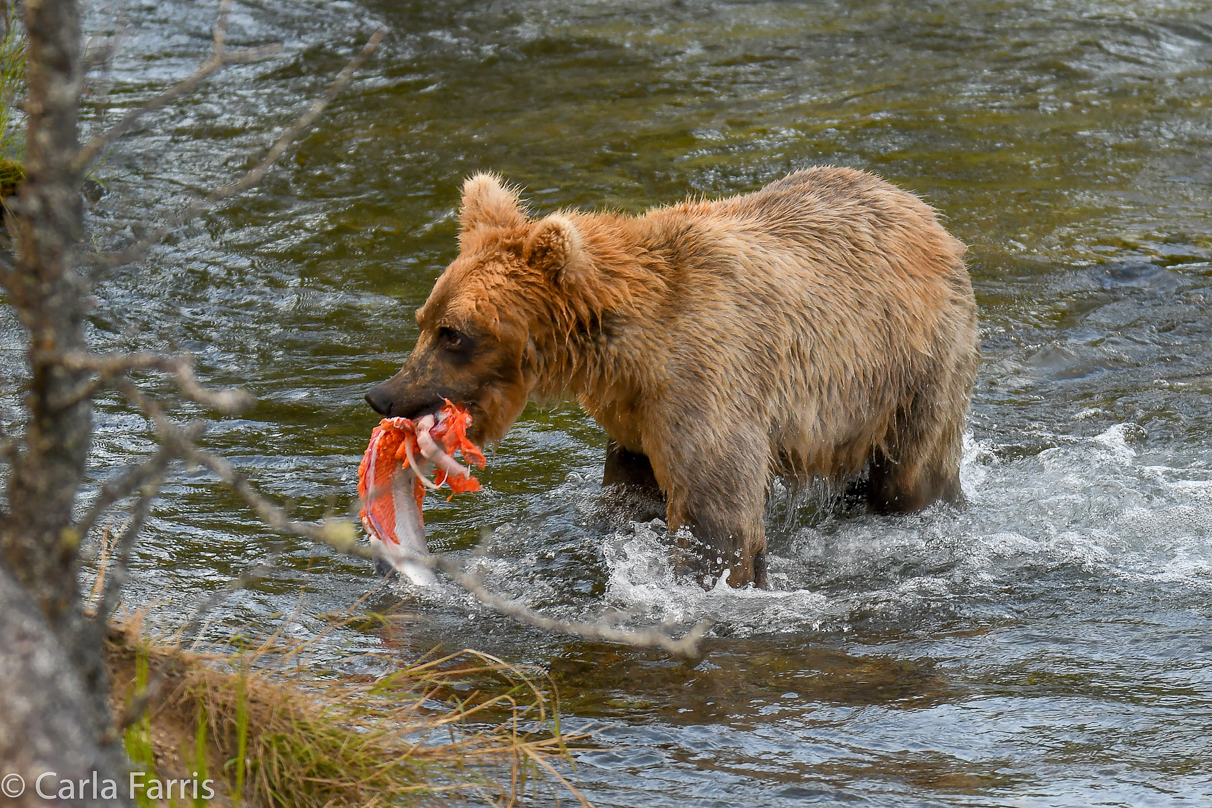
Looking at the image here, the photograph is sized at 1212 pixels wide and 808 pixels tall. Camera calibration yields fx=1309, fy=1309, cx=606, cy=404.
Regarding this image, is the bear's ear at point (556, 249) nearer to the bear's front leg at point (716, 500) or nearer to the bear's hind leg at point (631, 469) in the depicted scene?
the bear's front leg at point (716, 500)

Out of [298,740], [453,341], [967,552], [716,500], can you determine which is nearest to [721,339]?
[716,500]

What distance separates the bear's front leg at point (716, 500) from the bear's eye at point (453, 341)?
0.76 metres

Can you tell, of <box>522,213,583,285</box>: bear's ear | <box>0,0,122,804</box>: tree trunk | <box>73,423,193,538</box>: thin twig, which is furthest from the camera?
<box>522,213,583,285</box>: bear's ear

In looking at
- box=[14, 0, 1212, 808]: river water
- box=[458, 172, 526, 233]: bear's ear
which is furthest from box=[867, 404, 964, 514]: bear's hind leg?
box=[458, 172, 526, 233]: bear's ear

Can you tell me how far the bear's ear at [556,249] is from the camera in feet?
14.7

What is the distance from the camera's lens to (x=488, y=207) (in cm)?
481

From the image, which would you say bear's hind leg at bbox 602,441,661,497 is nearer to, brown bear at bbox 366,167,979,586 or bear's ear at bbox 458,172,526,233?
brown bear at bbox 366,167,979,586

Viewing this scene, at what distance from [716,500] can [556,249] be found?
→ 103cm

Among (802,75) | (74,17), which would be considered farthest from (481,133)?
(74,17)

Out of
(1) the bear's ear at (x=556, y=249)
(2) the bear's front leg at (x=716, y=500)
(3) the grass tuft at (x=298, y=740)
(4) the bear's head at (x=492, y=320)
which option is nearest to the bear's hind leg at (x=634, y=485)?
(2) the bear's front leg at (x=716, y=500)

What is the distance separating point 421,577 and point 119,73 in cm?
846

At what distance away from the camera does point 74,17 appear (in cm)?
196

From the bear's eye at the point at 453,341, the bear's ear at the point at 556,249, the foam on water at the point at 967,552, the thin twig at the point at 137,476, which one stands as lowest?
the foam on water at the point at 967,552

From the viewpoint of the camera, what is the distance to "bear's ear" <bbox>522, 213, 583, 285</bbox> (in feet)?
14.7
